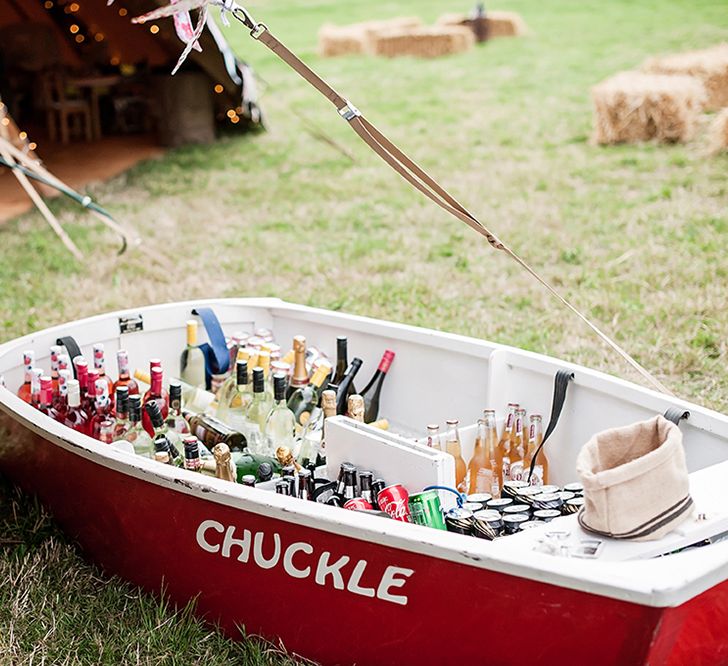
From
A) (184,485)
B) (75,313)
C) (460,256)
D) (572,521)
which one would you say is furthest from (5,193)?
(572,521)

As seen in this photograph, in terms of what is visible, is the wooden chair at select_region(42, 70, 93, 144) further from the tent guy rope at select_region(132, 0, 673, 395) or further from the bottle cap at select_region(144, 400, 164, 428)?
the bottle cap at select_region(144, 400, 164, 428)

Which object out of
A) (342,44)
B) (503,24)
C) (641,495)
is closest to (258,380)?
(641,495)

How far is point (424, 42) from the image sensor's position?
43.2 ft

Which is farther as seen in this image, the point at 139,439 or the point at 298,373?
the point at 298,373

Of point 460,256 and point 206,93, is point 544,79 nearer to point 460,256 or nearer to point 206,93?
point 206,93

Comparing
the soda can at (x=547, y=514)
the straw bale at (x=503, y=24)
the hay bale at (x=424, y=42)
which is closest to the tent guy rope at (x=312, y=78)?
the soda can at (x=547, y=514)

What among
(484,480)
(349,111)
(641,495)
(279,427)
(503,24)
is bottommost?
(484,480)

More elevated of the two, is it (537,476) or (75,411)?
(75,411)

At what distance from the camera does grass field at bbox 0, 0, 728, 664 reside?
2791 millimetres

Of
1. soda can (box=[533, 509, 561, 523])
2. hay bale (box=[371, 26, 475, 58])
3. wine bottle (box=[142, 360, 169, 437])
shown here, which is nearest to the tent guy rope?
soda can (box=[533, 509, 561, 523])

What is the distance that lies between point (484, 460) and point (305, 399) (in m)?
0.61

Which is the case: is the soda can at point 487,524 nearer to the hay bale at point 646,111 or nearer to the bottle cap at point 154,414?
the bottle cap at point 154,414

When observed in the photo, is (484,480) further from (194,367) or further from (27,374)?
(27,374)

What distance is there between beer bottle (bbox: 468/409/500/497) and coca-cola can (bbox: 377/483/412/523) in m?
0.48
